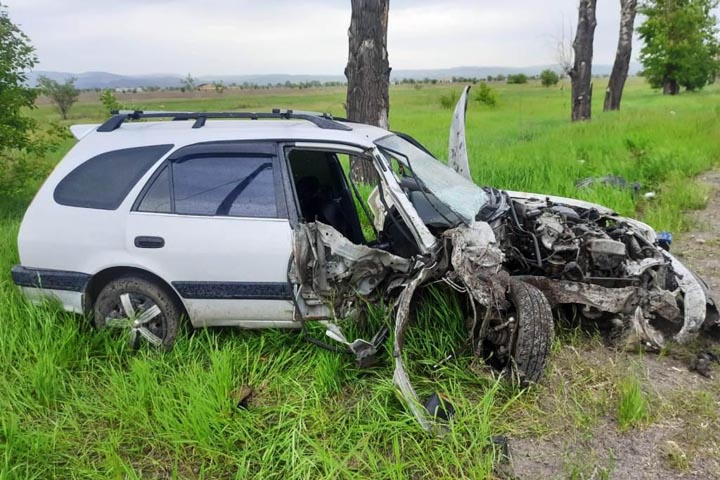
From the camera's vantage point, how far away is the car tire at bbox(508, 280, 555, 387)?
2863mm

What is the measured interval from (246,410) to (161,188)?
1.58 m

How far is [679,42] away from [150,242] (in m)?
42.7

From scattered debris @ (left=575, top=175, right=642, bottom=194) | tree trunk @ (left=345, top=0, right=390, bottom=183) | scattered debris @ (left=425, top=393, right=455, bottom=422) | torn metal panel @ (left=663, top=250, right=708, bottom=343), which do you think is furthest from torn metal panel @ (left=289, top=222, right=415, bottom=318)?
scattered debris @ (left=575, top=175, right=642, bottom=194)

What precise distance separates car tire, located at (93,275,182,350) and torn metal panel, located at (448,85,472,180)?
2.61 m

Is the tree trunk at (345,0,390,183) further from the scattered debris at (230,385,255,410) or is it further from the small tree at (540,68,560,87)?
the small tree at (540,68,560,87)

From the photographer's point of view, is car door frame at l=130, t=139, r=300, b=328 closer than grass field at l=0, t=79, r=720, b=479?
No

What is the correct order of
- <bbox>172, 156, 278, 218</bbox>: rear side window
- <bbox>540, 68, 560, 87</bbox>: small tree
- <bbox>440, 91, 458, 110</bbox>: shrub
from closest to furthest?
<bbox>172, 156, 278, 218</bbox>: rear side window
<bbox>440, 91, 458, 110</bbox>: shrub
<bbox>540, 68, 560, 87</bbox>: small tree

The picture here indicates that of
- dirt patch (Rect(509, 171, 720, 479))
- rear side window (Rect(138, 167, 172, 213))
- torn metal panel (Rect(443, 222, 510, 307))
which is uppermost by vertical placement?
rear side window (Rect(138, 167, 172, 213))

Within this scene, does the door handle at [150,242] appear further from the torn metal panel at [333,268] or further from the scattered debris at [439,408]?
the scattered debris at [439,408]

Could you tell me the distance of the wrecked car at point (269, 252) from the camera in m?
3.19

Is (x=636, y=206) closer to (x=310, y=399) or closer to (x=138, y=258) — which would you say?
(x=310, y=399)

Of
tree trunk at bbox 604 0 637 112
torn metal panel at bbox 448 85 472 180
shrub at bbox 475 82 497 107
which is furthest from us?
shrub at bbox 475 82 497 107

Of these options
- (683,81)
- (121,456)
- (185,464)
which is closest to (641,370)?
(185,464)

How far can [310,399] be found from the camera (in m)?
2.88
